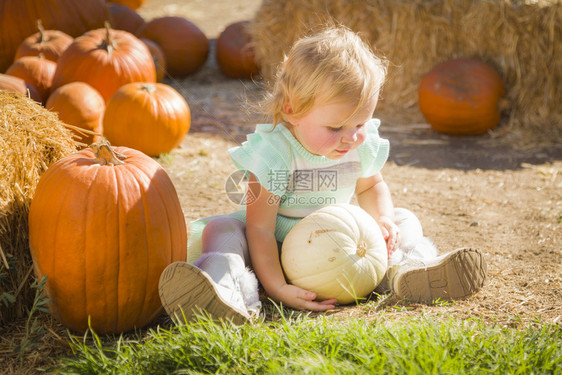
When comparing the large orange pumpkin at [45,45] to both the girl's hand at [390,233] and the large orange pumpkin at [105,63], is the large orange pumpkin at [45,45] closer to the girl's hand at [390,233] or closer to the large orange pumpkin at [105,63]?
the large orange pumpkin at [105,63]

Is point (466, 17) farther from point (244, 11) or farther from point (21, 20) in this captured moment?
point (244, 11)

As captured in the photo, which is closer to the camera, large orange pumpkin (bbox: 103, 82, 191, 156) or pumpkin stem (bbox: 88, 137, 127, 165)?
pumpkin stem (bbox: 88, 137, 127, 165)

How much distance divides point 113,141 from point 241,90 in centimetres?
295

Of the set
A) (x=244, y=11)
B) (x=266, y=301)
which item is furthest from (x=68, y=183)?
(x=244, y=11)

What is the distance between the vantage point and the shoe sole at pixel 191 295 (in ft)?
7.08

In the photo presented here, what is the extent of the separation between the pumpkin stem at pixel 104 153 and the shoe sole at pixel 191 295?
548mm

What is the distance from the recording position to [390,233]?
8.91 ft

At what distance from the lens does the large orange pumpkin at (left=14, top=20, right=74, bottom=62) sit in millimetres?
4902

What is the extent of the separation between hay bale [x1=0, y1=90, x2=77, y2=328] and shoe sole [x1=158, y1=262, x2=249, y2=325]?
0.62m

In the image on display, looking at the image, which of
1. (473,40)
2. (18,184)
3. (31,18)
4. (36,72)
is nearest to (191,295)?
(18,184)

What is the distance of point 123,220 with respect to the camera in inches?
88.1

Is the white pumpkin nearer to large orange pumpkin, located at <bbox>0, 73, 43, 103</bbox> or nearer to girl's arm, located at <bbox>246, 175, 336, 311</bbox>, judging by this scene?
girl's arm, located at <bbox>246, 175, 336, 311</bbox>

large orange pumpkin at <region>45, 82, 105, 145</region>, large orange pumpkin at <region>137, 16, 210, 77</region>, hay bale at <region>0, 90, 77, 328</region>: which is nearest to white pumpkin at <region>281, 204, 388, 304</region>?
hay bale at <region>0, 90, 77, 328</region>

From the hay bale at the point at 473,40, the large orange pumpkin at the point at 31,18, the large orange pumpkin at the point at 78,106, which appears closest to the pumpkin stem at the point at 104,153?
the large orange pumpkin at the point at 78,106
